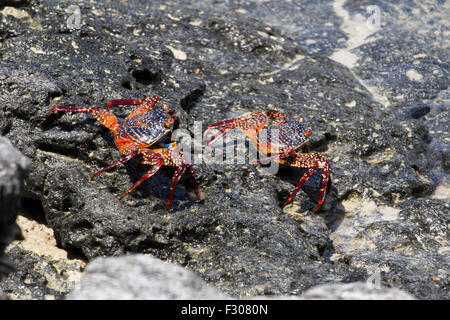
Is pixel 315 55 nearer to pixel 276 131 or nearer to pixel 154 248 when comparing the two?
pixel 276 131

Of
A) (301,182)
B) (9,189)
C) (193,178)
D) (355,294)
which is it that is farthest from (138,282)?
(301,182)

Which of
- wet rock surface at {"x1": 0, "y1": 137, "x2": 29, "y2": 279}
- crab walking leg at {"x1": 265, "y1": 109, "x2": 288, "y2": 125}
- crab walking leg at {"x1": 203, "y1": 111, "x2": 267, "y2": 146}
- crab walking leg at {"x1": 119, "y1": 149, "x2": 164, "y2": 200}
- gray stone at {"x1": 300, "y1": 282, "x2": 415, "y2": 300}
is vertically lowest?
crab walking leg at {"x1": 265, "y1": 109, "x2": 288, "y2": 125}

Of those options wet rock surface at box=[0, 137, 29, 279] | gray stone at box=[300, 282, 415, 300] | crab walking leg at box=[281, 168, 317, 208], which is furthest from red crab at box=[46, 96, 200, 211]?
gray stone at box=[300, 282, 415, 300]

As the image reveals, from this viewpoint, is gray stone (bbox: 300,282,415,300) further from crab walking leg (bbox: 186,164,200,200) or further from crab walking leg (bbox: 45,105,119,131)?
crab walking leg (bbox: 45,105,119,131)

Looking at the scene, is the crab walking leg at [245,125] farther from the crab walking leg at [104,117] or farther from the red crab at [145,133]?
the crab walking leg at [104,117]

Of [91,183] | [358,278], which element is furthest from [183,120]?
[358,278]

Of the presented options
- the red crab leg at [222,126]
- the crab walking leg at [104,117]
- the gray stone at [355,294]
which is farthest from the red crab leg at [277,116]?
the gray stone at [355,294]

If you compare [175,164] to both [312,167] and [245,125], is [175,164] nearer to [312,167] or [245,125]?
[245,125]
